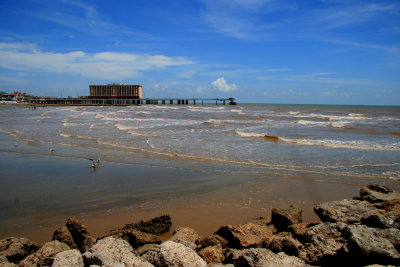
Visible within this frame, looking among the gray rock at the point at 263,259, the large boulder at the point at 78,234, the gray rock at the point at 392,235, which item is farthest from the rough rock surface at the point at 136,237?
the gray rock at the point at 392,235

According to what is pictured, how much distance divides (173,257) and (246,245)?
1321mm

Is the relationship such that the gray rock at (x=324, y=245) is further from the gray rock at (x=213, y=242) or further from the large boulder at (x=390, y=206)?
the large boulder at (x=390, y=206)

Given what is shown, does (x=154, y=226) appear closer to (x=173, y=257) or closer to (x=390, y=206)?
(x=173, y=257)

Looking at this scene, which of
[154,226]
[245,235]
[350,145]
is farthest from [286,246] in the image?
[350,145]

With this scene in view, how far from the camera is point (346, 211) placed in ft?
18.7

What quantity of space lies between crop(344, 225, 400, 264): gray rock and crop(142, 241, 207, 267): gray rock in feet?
6.33

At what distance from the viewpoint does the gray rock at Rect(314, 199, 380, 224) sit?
5.38m

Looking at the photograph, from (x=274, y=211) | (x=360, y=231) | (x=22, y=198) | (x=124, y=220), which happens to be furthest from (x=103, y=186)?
(x=360, y=231)

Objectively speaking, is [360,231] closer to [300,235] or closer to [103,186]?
[300,235]

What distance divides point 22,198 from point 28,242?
310 cm

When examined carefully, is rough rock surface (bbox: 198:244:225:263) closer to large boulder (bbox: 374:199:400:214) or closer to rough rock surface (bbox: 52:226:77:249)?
rough rock surface (bbox: 52:226:77:249)

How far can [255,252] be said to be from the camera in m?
4.05

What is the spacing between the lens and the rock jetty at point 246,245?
3.89 m

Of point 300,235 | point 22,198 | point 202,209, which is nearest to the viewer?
point 300,235
